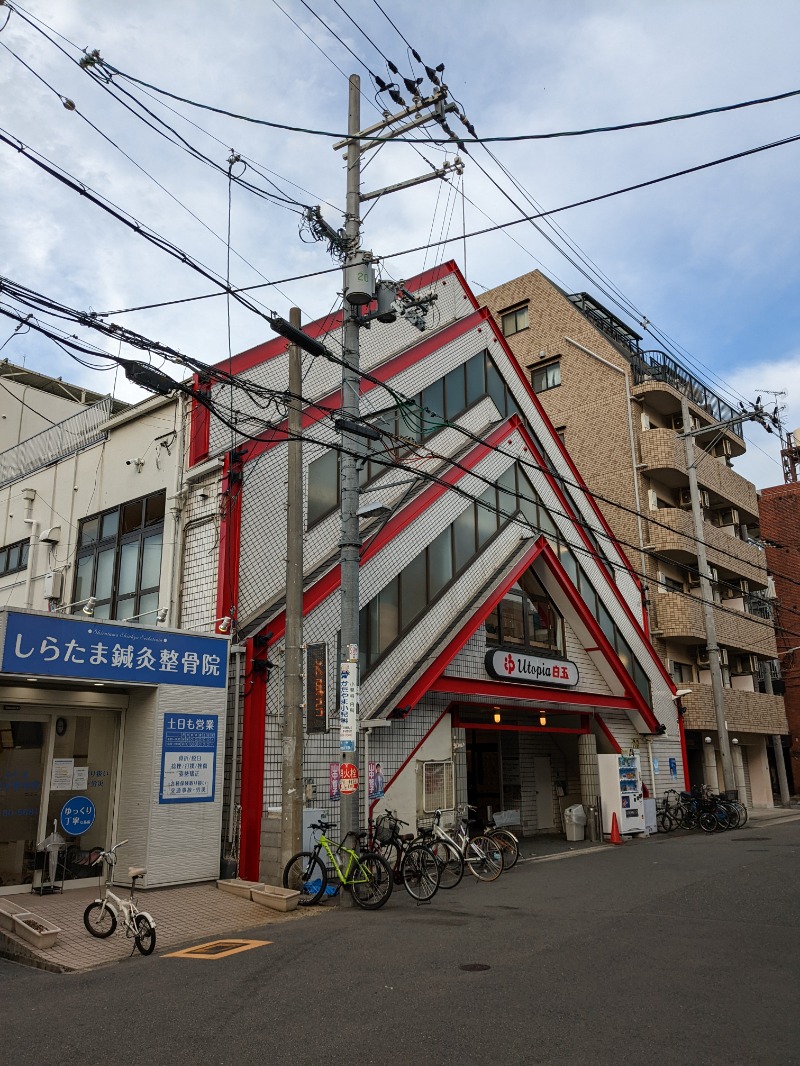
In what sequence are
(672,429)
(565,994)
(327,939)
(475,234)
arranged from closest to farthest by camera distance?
(565,994), (327,939), (475,234), (672,429)

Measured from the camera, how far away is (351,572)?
497 inches

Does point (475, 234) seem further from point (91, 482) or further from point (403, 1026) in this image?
point (91, 482)

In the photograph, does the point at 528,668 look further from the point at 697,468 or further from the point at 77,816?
the point at 697,468

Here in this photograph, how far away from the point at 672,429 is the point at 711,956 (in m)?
28.8

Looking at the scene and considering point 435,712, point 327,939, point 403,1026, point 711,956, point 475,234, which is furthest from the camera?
point 435,712

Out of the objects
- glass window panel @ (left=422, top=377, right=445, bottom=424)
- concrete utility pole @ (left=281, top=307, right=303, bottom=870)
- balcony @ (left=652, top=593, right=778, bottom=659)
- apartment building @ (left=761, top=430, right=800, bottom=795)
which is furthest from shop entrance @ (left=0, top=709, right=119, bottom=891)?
apartment building @ (left=761, top=430, right=800, bottom=795)

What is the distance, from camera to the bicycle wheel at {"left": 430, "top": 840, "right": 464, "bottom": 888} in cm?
1341

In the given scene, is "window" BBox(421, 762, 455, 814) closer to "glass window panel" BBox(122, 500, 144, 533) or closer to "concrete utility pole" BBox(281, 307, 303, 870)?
"concrete utility pole" BBox(281, 307, 303, 870)

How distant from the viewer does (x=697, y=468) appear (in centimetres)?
3450

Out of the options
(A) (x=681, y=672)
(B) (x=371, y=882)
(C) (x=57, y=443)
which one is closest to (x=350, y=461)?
(B) (x=371, y=882)

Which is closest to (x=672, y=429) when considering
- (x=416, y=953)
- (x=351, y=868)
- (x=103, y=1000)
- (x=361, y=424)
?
(x=361, y=424)

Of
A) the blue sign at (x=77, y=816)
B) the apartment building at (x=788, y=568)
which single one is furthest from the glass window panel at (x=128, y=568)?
the apartment building at (x=788, y=568)

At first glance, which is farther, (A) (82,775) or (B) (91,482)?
(B) (91,482)

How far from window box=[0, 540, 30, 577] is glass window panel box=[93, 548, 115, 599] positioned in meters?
Answer: 3.32
